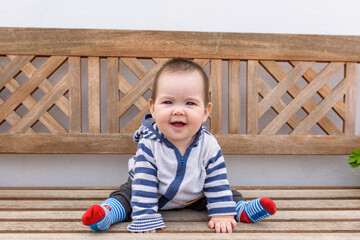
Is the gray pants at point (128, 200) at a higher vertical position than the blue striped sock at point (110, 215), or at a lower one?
higher

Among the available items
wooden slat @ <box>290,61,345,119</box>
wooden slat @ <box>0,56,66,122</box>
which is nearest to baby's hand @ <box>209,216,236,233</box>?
wooden slat @ <box>290,61,345,119</box>

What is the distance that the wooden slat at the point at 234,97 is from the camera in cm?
140

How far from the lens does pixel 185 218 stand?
1031 millimetres

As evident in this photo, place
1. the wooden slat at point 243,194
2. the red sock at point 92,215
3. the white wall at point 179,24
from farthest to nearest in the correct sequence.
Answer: the white wall at point 179,24 → the wooden slat at point 243,194 → the red sock at point 92,215

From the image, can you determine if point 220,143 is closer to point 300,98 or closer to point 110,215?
point 300,98

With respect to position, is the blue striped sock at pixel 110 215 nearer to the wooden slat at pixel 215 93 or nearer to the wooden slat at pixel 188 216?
the wooden slat at pixel 188 216

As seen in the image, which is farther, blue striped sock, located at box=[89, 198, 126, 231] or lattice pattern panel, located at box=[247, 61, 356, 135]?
lattice pattern panel, located at box=[247, 61, 356, 135]

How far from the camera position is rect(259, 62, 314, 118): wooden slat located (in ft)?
4.66

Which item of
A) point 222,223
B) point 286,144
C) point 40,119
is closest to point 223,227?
point 222,223

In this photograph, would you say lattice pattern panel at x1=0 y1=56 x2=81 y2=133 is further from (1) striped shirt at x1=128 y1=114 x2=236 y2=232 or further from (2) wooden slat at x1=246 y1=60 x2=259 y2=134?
(2) wooden slat at x1=246 y1=60 x2=259 y2=134

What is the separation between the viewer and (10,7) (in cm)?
149

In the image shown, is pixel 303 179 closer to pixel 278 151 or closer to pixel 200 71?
pixel 278 151

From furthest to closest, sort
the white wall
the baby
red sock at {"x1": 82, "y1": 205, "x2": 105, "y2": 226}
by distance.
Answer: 1. the white wall
2. the baby
3. red sock at {"x1": 82, "y1": 205, "x2": 105, "y2": 226}

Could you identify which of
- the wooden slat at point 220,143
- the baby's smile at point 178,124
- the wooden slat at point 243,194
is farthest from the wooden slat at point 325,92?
the baby's smile at point 178,124
